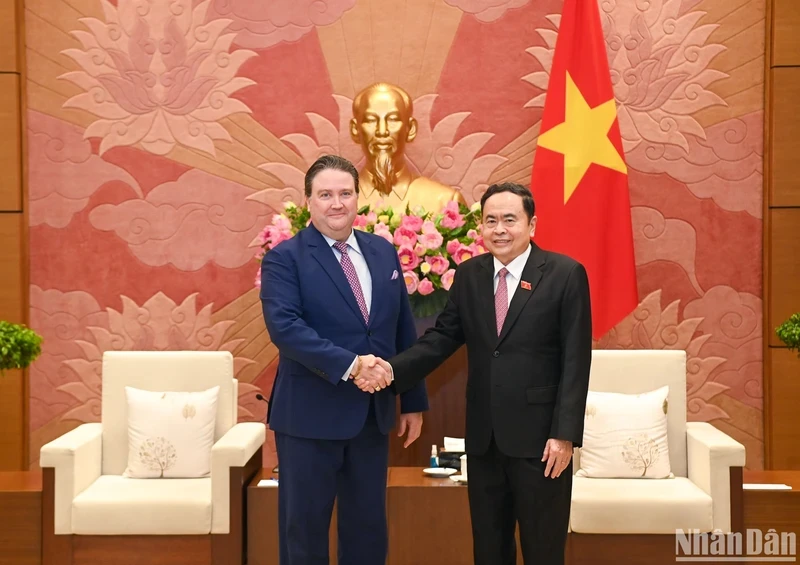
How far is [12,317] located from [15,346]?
1135mm

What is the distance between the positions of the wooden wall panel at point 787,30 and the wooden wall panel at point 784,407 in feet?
5.04

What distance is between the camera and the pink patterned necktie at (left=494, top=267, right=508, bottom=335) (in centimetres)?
259

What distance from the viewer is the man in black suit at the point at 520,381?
248 centimetres

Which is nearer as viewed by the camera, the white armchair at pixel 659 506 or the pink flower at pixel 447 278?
the white armchair at pixel 659 506

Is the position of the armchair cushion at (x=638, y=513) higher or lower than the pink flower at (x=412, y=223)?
lower

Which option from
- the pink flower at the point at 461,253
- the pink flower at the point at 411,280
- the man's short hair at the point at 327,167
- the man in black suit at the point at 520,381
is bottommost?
the man in black suit at the point at 520,381

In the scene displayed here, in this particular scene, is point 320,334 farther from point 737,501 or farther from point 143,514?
point 737,501

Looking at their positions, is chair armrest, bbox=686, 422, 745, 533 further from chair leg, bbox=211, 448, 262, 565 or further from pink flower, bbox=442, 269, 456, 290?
chair leg, bbox=211, 448, 262, 565

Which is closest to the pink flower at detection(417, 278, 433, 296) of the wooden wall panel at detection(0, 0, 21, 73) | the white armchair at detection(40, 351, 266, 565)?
the white armchair at detection(40, 351, 266, 565)

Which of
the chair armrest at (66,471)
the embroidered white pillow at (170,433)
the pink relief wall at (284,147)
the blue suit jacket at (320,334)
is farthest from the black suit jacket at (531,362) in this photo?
the pink relief wall at (284,147)

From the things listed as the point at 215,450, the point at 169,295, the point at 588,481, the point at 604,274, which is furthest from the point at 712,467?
the point at 169,295

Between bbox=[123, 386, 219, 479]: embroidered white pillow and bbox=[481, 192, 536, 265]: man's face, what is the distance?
71.0 inches

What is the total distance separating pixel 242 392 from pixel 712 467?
244cm

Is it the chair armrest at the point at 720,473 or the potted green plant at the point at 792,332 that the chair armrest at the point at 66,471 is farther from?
the potted green plant at the point at 792,332
